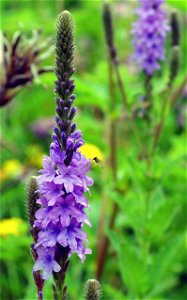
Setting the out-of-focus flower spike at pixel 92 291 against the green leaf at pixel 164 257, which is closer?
the out-of-focus flower spike at pixel 92 291

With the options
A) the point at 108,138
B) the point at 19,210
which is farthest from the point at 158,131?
the point at 19,210

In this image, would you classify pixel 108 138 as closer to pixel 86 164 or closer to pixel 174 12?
pixel 174 12

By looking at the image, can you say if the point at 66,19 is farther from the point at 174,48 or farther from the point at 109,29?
the point at 109,29

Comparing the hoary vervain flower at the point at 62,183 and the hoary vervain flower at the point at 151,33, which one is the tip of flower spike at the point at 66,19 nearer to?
the hoary vervain flower at the point at 62,183

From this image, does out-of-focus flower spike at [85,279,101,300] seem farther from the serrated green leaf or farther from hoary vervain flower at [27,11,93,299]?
the serrated green leaf

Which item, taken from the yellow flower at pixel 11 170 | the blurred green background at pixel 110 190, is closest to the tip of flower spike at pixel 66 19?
the blurred green background at pixel 110 190

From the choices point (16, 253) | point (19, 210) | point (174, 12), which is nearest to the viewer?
point (174, 12)
